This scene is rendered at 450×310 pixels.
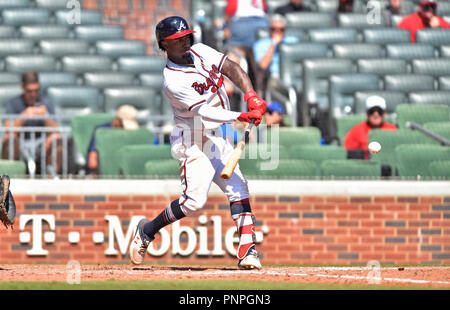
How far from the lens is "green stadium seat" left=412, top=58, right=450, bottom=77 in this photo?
12.8 m

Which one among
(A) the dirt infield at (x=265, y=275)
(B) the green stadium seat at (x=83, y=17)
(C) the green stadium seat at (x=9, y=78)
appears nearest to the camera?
(A) the dirt infield at (x=265, y=275)

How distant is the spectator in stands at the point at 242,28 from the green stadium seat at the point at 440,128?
217cm

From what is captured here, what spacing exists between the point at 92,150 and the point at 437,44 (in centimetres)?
577

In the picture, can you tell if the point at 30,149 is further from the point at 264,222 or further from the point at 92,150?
the point at 264,222

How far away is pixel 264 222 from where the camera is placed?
9.83 metres

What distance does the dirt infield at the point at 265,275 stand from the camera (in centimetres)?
684

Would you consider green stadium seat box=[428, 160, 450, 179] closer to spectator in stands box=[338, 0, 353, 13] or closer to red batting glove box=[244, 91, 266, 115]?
red batting glove box=[244, 91, 266, 115]

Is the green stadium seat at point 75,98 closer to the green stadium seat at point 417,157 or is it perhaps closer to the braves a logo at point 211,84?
the green stadium seat at point 417,157

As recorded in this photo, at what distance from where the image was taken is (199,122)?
24.2ft

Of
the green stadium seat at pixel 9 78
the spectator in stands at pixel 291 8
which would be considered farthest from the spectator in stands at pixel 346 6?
the green stadium seat at pixel 9 78

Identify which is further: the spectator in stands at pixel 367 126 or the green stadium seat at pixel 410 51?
the green stadium seat at pixel 410 51

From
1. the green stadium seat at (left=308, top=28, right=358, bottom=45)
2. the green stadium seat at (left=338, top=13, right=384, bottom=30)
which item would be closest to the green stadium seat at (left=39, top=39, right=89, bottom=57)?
the green stadium seat at (left=308, top=28, right=358, bottom=45)

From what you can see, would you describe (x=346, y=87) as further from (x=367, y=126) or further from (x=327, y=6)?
(x=327, y=6)
